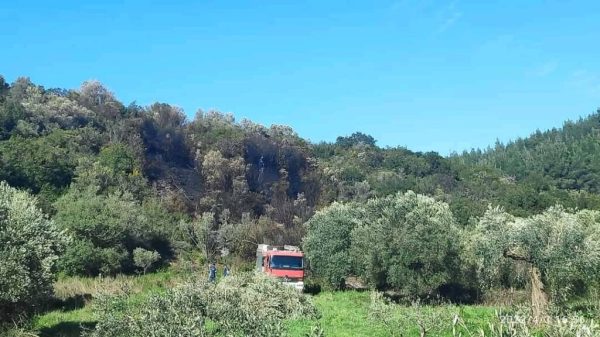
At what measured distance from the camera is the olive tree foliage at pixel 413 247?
3093cm

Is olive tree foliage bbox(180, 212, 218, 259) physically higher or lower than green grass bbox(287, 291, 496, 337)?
higher

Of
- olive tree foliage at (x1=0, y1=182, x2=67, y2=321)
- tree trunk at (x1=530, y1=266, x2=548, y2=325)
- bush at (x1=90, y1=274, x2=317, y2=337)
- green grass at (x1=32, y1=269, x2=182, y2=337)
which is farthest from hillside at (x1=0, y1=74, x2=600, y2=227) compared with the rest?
tree trunk at (x1=530, y1=266, x2=548, y2=325)

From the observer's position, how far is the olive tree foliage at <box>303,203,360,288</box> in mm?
37406

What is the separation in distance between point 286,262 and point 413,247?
8839mm

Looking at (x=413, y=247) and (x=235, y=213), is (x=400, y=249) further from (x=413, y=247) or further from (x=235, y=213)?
(x=235, y=213)

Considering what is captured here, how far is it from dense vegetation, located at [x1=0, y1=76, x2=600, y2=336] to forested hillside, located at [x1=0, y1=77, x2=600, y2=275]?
7.4 inches

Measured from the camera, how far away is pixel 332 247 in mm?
37875

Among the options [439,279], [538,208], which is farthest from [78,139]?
[538,208]

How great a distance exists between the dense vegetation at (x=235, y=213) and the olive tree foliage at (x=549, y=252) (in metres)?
0.08

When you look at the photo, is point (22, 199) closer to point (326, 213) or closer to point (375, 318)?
point (375, 318)

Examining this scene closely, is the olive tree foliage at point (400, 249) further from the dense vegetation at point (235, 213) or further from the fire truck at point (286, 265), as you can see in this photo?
the fire truck at point (286, 265)

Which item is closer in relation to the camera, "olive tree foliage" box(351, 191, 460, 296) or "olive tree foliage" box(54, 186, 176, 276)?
"olive tree foliage" box(351, 191, 460, 296)

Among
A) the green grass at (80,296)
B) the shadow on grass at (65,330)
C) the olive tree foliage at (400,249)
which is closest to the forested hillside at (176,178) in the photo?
the green grass at (80,296)

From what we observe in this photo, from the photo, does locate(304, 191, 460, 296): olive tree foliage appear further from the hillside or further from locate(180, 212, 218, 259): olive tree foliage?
the hillside
